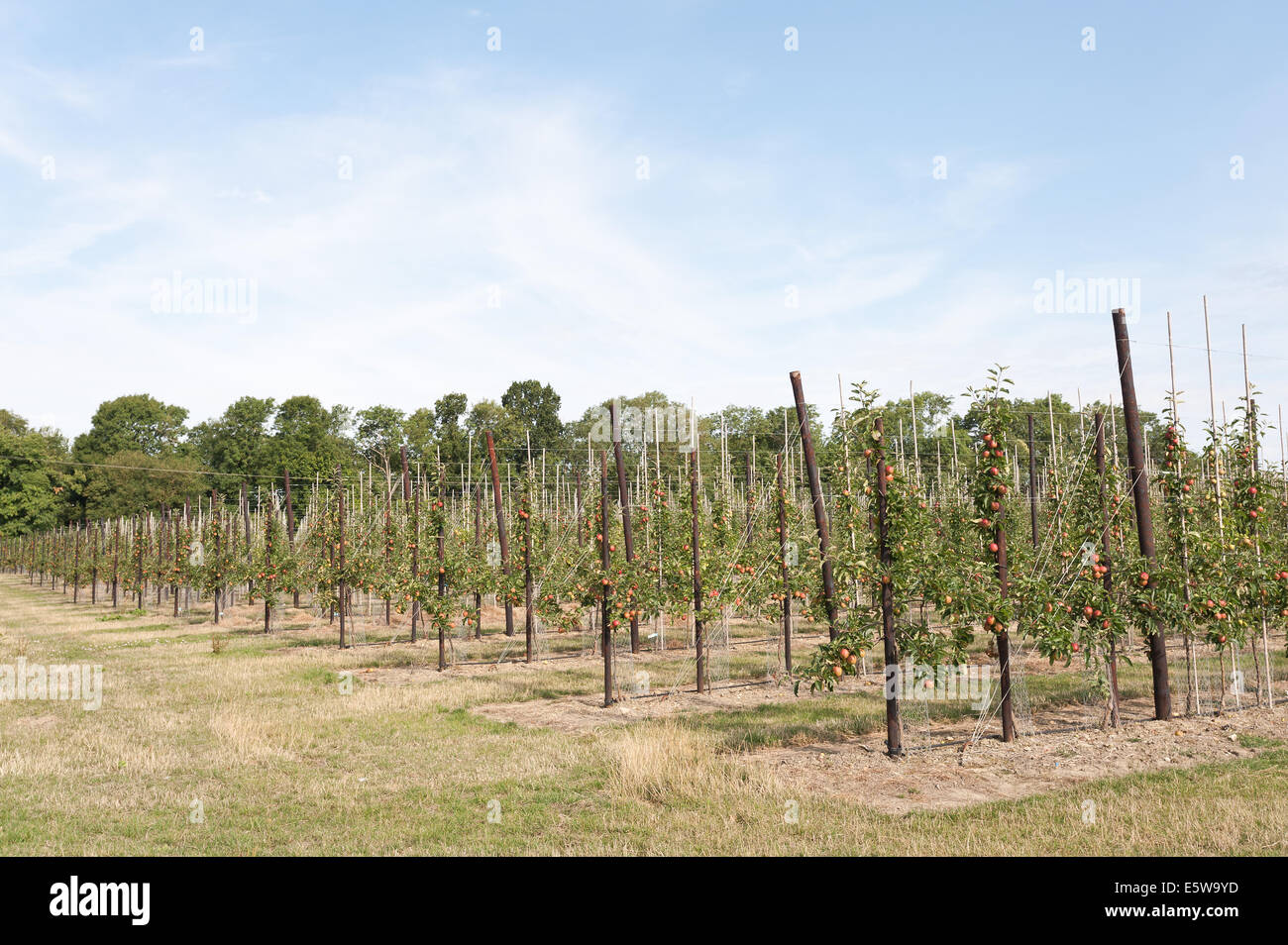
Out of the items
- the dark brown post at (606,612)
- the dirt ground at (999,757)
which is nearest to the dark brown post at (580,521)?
the dark brown post at (606,612)

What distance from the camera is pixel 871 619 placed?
10188 millimetres

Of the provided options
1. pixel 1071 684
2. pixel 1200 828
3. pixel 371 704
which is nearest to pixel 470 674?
pixel 371 704

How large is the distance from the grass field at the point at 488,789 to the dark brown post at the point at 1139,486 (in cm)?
132

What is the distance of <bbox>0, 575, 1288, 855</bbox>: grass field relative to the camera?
7184mm

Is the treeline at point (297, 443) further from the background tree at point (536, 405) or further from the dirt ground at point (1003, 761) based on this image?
the dirt ground at point (1003, 761)

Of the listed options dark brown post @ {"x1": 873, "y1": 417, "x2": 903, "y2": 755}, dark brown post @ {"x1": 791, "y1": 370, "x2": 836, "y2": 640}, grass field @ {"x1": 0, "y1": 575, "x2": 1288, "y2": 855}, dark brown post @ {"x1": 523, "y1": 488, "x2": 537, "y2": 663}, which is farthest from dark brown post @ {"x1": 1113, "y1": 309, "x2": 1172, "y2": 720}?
dark brown post @ {"x1": 523, "y1": 488, "x2": 537, "y2": 663}

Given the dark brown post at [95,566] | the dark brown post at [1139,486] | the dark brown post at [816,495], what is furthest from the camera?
the dark brown post at [95,566]

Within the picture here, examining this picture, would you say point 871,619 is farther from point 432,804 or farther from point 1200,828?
point 432,804

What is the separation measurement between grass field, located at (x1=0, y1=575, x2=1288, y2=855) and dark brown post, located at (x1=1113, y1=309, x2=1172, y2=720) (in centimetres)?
132

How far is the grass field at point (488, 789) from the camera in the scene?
718 cm

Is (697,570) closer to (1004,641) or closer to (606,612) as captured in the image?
(606,612)

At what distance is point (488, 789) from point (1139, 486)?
9251 millimetres
